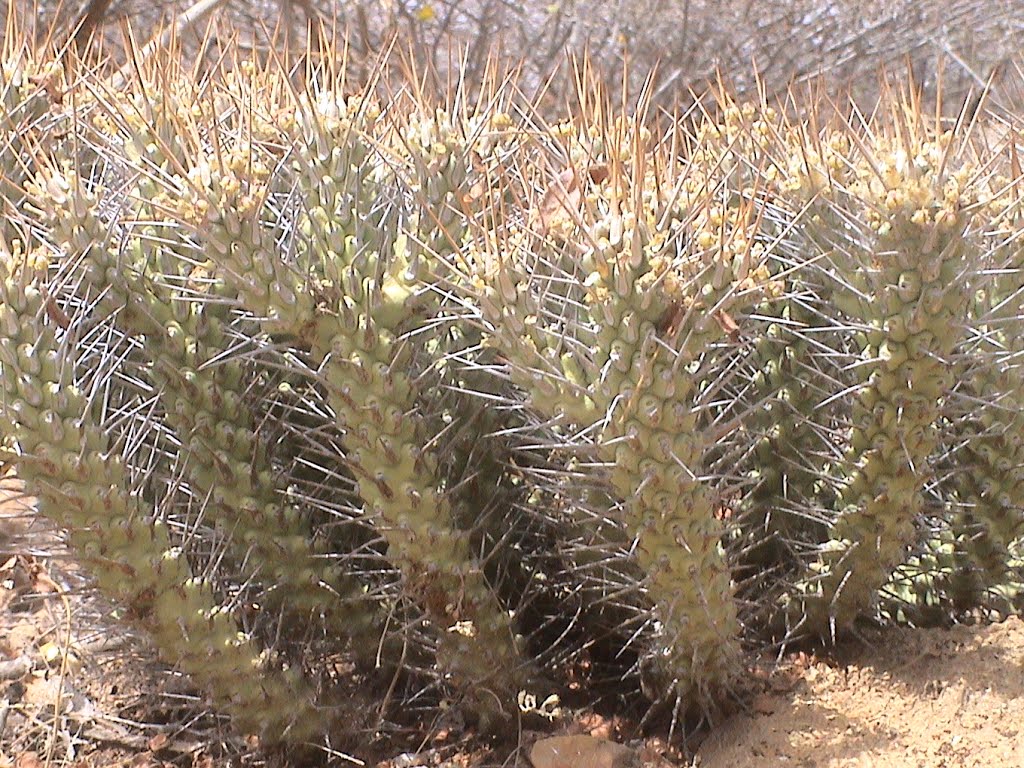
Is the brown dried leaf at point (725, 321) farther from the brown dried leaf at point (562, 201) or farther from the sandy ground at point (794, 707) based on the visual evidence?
the sandy ground at point (794, 707)

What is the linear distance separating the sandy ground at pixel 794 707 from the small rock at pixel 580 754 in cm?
6

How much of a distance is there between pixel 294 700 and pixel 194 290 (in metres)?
0.88

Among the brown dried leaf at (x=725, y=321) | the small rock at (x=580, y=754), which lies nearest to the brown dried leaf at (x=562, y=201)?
the brown dried leaf at (x=725, y=321)

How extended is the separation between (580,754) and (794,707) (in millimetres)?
475

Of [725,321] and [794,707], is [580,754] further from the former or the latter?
[725,321]

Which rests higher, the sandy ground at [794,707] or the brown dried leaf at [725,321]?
the brown dried leaf at [725,321]

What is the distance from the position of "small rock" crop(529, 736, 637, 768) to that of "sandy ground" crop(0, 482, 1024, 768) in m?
0.06

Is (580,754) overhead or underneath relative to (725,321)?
underneath

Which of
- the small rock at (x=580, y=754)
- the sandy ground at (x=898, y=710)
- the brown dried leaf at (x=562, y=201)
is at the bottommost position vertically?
the small rock at (x=580, y=754)

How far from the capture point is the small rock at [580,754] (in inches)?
95.8

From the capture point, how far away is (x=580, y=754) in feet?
8.04

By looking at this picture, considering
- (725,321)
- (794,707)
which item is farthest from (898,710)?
(725,321)

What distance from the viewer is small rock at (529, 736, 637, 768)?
7.98ft

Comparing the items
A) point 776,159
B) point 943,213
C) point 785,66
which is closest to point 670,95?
point 785,66
